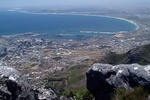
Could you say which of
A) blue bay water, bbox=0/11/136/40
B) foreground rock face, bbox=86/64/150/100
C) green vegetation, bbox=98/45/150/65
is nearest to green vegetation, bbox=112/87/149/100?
foreground rock face, bbox=86/64/150/100

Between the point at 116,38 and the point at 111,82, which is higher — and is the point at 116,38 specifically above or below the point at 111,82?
below

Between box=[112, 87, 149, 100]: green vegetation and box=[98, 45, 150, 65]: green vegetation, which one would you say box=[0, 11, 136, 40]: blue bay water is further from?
box=[112, 87, 149, 100]: green vegetation

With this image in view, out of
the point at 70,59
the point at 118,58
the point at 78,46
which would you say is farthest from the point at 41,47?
the point at 118,58

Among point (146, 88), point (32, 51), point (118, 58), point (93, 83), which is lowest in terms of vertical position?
point (32, 51)

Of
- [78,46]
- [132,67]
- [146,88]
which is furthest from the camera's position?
[78,46]

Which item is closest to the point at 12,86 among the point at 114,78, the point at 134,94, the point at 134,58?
the point at 134,94

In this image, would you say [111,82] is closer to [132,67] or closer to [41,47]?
[132,67]

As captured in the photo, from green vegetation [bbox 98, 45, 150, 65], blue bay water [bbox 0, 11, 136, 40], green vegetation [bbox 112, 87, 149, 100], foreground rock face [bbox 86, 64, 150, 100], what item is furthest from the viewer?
blue bay water [bbox 0, 11, 136, 40]

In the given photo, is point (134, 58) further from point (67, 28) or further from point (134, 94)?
point (67, 28)

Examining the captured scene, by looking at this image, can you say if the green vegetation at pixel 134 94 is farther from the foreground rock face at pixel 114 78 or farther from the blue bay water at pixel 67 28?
the blue bay water at pixel 67 28
